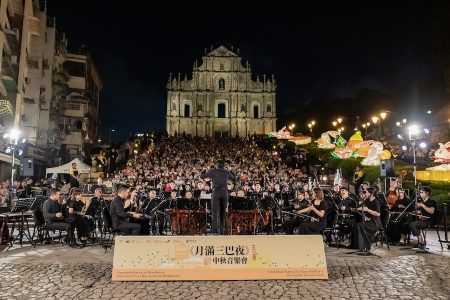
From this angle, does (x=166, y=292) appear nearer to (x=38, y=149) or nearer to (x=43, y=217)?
(x=43, y=217)

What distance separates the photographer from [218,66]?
3137 inches

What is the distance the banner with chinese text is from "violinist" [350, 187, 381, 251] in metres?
3.00

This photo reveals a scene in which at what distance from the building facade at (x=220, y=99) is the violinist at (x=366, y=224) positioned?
68.9 meters

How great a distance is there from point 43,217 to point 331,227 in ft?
24.4

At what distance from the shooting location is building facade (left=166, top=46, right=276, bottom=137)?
78.2m

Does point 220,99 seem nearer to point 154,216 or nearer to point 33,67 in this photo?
point 33,67

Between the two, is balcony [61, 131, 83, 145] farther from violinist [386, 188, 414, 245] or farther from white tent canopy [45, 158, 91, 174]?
violinist [386, 188, 414, 245]

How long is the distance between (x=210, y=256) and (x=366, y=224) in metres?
4.41

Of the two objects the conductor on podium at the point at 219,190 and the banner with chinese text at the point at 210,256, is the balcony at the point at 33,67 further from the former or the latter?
the banner with chinese text at the point at 210,256

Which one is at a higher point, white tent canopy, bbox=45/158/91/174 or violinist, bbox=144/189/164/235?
white tent canopy, bbox=45/158/91/174

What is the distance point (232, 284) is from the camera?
6047 millimetres

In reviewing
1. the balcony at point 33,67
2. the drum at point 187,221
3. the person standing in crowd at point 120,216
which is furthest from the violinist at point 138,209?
the balcony at point 33,67

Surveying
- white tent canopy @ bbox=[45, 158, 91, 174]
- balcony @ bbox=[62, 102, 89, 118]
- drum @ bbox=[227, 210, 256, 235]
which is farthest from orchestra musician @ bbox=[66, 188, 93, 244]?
balcony @ bbox=[62, 102, 89, 118]

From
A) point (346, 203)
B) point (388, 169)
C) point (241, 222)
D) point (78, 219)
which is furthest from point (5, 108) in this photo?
point (388, 169)
